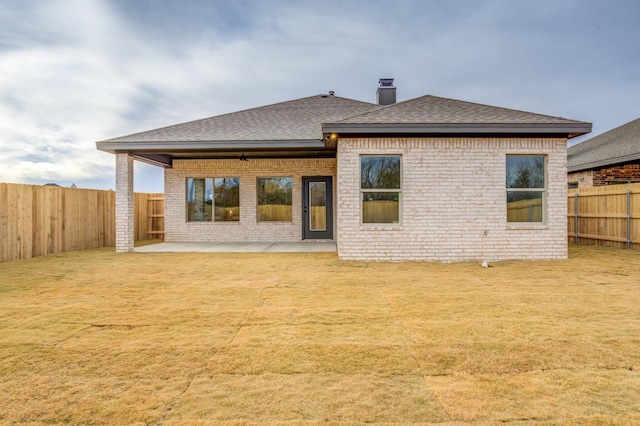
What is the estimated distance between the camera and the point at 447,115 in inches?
349

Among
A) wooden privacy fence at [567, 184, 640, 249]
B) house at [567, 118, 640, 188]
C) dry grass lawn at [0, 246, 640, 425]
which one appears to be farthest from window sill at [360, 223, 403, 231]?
house at [567, 118, 640, 188]

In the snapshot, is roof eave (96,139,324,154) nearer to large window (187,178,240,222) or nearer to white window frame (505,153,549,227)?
large window (187,178,240,222)

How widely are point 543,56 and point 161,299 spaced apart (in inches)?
755

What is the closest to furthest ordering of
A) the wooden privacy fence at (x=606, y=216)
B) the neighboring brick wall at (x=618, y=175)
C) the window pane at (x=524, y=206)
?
1. the window pane at (x=524, y=206)
2. the wooden privacy fence at (x=606, y=216)
3. the neighboring brick wall at (x=618, y=175)

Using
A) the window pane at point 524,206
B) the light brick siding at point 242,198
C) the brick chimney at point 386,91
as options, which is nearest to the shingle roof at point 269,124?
the brick chimney at point 386,91

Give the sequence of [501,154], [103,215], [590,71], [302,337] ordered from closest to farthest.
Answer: [302,337]
[501,154]
[103,215]
[590,71]

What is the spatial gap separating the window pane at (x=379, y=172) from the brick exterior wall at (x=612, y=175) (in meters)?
10.6

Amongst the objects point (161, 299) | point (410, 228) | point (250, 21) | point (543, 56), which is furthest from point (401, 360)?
point (543, 56)

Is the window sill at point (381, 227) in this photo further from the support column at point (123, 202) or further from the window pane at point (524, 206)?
the support column at point (123, 202)

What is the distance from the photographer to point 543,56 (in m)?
17.0

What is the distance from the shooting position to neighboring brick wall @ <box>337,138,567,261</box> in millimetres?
8641

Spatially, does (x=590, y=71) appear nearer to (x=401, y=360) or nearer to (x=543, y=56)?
(x=543, y=56)

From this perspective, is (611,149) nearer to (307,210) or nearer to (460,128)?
(460,128)

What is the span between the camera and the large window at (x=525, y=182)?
28.7 ft
